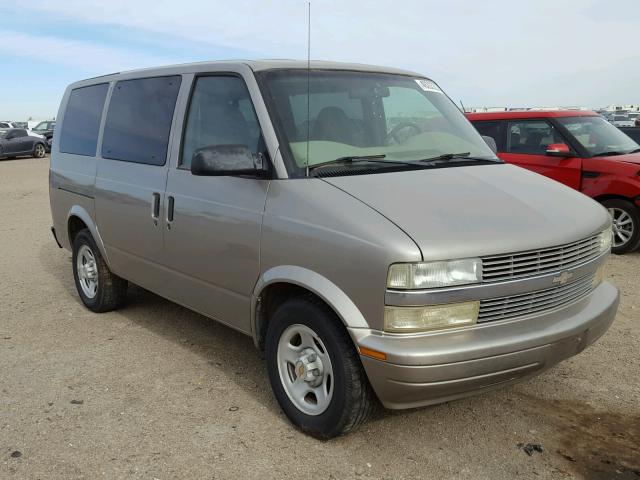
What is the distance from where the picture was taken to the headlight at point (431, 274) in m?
2.85

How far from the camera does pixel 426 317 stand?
288 centimetres

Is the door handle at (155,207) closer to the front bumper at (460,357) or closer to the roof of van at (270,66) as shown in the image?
the roof of van at (270,66)

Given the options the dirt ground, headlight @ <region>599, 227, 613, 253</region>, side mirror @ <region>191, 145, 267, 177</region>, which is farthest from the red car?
side mirror @ <region>191, 145, 267, 177</region>

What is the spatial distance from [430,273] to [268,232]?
100 cm

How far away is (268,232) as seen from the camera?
11.4 ft

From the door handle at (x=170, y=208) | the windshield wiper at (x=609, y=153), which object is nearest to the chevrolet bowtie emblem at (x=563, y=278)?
the door handle at (x=170, y=208)

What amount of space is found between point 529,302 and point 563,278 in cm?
26

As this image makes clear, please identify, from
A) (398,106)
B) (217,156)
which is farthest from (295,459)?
(398,106)

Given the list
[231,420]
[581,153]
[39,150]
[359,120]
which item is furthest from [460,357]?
[39,150]

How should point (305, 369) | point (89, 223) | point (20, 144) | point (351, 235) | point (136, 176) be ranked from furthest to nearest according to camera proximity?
point (20, 144)
point (89, 223)
point (136, 176)
point (305, 369)
point (351, 235)

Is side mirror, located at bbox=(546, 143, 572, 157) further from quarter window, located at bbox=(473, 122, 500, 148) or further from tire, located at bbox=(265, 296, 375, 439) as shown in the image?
tire, located at bbox=(265, 296, 375, 439)

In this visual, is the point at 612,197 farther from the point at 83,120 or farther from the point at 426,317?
the point at 83,120

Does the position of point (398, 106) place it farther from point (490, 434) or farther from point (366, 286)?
point (490, 434)

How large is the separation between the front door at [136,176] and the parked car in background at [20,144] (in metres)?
24.7
